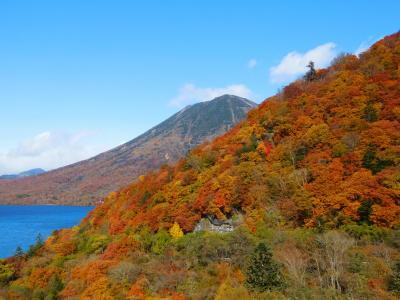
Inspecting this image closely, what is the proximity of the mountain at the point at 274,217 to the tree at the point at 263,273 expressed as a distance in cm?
7

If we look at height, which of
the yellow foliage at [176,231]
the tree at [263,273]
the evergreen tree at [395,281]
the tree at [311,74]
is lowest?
the evergreen tree at [395,281]

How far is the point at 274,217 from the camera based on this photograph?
111 feet

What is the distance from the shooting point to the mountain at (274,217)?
23156 mm

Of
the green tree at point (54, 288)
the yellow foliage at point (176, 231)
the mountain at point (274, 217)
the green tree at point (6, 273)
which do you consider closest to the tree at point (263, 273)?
the mountain at point (274, 217)

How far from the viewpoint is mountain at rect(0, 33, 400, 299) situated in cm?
2316

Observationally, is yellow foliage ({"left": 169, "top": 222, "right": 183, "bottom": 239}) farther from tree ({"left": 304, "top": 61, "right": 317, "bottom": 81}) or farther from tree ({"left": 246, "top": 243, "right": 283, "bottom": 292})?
tree ({"left": 304, "top": 61, "right": 317, "bottom": 81})

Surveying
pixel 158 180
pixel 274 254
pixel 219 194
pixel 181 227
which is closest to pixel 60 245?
pixel 158 180

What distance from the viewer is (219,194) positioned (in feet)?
127

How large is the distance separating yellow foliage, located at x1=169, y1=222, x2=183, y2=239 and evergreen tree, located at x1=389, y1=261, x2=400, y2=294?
20.9 meters

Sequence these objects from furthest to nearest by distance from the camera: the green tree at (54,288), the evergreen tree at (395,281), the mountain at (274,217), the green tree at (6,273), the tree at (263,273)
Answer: the green tree at (6,273) → the green tree at (54,288) → the mountain at (274,217) → the tree at (263,273) → the evergreen tree at (395,281)

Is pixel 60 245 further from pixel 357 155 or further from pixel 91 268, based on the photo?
pixel 357 155

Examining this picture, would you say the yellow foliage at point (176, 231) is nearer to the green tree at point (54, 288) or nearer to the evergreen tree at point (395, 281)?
the green tree at point (54, 288)

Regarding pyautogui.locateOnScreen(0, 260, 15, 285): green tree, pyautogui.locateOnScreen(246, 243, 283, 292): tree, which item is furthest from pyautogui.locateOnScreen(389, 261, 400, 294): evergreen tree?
pyautogui.locateOnScreen(0, 260, 15, 285): green tree

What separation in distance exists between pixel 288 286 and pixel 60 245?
34.9m
